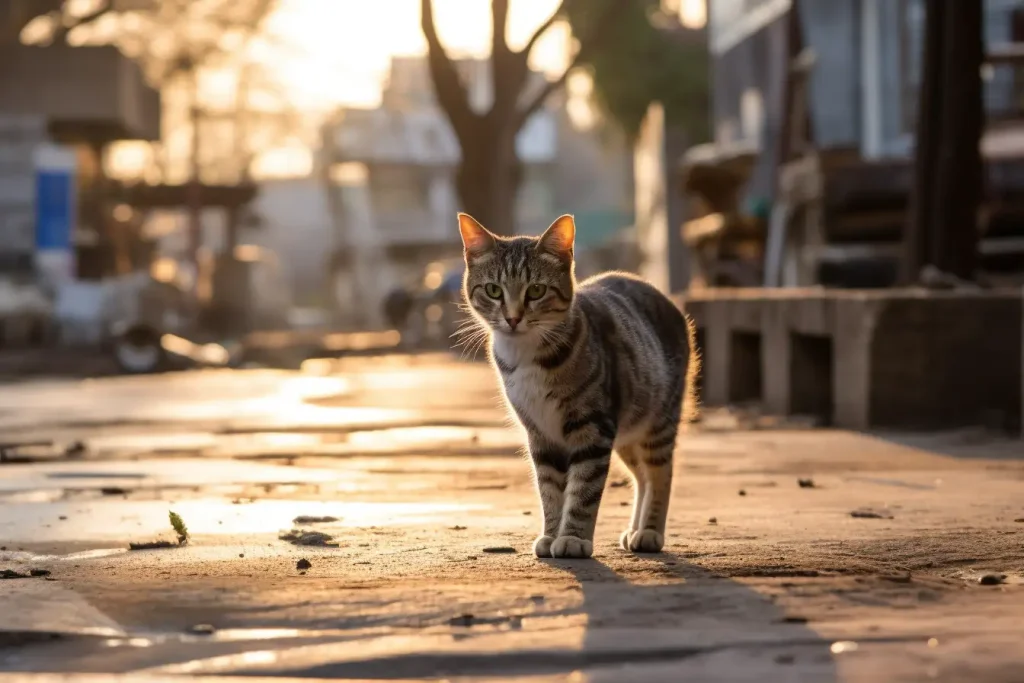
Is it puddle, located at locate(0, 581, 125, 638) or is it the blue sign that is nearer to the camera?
puddle, located at locate(0, 581, 125, 638)

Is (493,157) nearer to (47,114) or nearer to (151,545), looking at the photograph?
(47,114)

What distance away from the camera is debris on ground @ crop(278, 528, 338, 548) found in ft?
18.3

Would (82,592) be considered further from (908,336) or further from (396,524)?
(908,336)

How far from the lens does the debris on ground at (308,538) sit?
5.58m

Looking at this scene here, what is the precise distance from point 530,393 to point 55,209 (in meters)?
21.3

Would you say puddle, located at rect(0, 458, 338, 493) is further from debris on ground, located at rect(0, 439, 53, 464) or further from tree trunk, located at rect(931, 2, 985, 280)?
tree trunk, located at rect(931, 2, 985, 280)

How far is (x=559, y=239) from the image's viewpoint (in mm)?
5832

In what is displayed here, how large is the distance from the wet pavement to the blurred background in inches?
142

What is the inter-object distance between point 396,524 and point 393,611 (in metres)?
1.95

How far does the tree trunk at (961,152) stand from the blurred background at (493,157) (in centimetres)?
2

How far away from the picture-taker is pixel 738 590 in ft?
14.5

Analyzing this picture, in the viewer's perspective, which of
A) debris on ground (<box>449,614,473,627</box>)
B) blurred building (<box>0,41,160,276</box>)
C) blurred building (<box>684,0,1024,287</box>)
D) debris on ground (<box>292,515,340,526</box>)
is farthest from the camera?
blurred building (<box>0,41,160,276</box>)

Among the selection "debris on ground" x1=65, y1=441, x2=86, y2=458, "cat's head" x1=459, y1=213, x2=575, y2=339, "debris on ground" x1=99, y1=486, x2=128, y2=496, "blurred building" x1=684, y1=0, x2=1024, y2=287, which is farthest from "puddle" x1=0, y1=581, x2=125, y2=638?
"blurred building" x1=684, y1=0, x2=1024, y2=287

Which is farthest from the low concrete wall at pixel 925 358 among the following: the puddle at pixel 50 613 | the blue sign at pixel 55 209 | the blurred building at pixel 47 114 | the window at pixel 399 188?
the window at pixel 399 188
